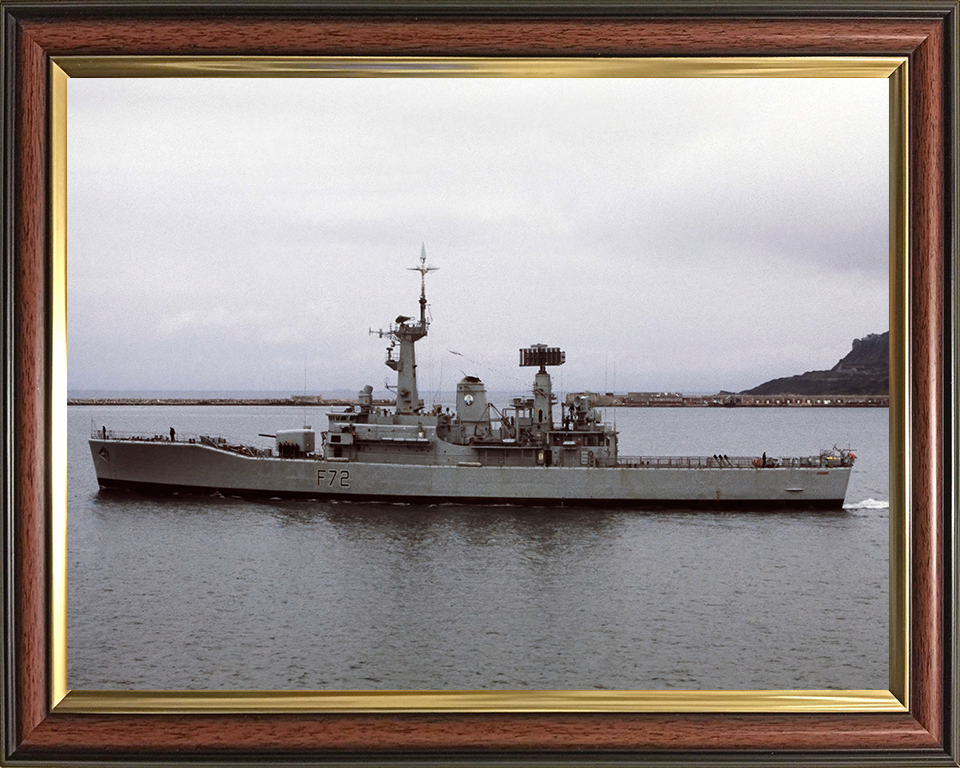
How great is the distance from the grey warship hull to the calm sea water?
7467 mm

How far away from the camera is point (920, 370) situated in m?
3.48

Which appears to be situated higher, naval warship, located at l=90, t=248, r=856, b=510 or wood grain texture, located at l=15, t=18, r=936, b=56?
wood grain texture, located at l=15, t=18, r=936, b=56

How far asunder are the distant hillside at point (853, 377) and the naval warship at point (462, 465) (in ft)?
46.2

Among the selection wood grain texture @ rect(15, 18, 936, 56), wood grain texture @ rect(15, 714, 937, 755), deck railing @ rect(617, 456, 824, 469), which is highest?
wood grain texture @ rect(15, 18, 936, 56)

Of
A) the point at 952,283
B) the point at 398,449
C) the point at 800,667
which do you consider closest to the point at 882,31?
the point at 952,283

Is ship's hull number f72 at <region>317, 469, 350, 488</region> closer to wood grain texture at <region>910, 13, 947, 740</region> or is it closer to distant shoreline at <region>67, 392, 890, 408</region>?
distant shoreline at <region>67, 392, 890, 408</region>

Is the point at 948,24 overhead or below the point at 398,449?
overhead

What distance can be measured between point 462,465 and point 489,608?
37.8 feet

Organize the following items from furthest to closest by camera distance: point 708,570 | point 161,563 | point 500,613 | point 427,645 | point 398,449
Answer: point 398,449
point 708,570
point 500,613
point 161,563
point 427,645

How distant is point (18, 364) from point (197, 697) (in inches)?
75.1

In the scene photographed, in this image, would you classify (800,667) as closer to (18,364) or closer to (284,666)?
(284,666)

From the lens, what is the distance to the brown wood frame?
132 inches

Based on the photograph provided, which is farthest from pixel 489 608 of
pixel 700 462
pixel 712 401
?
pixel 700 462

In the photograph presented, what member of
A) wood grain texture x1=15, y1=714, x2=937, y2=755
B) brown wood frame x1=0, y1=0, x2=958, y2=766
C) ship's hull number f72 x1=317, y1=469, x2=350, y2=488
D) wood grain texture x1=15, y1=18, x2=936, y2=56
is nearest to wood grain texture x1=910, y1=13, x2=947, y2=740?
brown wood frame x1=0, y1=0, x2=958, y2=766
